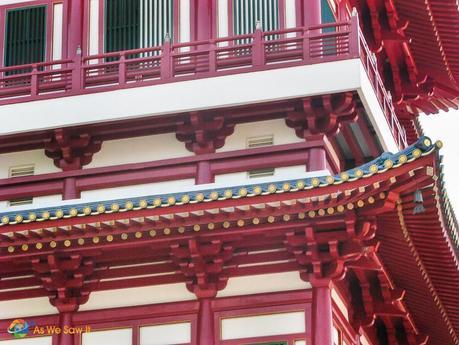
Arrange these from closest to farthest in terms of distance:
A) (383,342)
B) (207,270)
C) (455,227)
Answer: (207,270)
(455,227)
(383,342)

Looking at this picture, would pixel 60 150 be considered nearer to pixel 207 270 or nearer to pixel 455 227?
pixel 207 270

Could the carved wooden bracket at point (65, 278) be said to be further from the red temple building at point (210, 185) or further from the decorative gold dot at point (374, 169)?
the decorative gold dot at point (374, 169)

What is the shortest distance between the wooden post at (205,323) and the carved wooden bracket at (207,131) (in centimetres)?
326

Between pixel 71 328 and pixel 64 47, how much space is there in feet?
21.2

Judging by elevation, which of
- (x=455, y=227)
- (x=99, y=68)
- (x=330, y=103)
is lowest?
(x=455, y=227)

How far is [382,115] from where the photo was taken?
87.9 ft

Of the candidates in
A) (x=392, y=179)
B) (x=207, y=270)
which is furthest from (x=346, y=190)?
(x=207, y=270)

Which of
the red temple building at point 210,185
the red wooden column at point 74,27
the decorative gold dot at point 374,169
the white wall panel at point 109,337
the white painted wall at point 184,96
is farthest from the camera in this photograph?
the red wooden column at point 74,27

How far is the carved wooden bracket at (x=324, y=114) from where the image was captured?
24531mm

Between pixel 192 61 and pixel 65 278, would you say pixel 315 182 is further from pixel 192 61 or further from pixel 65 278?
pixel 192 61

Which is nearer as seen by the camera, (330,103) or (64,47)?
(330,103)

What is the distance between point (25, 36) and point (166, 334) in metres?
7.93

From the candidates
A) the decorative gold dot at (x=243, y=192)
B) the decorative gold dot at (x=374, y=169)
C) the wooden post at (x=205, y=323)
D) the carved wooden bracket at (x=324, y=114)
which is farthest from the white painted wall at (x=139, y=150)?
the decorative gold dot at (x=374, y=169)

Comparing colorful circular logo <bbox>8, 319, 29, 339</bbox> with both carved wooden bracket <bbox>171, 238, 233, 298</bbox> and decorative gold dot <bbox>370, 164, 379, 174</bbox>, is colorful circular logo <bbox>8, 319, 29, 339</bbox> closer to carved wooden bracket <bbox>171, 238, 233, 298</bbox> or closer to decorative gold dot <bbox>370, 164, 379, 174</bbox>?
carved wooden bracket <bbox>171, 238, 233, 298</bbox>
